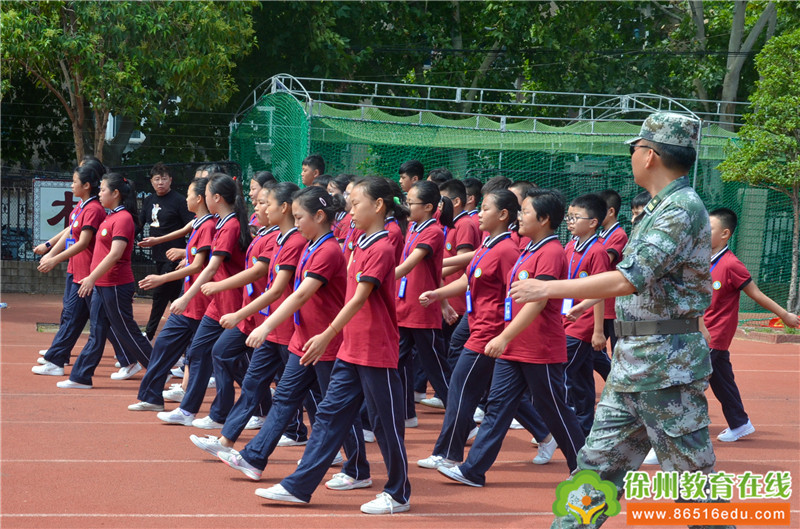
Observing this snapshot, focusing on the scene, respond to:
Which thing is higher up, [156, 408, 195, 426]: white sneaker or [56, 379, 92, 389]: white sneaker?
[156, 408, 195, 426]: white sneaker

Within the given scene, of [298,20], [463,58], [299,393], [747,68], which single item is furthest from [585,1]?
[299,393]

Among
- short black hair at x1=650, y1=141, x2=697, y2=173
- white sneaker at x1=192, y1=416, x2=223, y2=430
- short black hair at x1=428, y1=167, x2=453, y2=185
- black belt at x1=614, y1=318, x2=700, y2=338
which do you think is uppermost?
short black hair at x1=650, y1=141, x2=697, y2=173

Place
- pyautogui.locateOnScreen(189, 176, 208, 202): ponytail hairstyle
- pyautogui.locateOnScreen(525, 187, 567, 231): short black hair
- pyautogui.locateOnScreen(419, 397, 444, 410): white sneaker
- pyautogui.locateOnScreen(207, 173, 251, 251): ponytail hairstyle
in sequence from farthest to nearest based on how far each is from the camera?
1. pyautogui.locateOnScreen(419, 397, 444, 410): white sneaker
2. pyautogui.locateOnScreen(189, 176, 208, 202): ponytail hairstyle
3. pyautogui.locateOnScreen(207, 173, 251, 251): ponytail hairstyle
4. pyautogui.locateOnScreen(525, 187, 567, 231): short black hair

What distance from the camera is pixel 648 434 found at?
12.8 feet

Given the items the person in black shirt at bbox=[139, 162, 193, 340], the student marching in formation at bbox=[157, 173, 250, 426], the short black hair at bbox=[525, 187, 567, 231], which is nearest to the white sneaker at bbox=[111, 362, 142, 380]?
the person in black shirt at bbox=[139, 162, 193, 340]

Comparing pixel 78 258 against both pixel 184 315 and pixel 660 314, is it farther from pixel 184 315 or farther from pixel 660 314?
pixel 660 314

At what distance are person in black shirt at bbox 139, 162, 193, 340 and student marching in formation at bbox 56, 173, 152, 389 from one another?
3.67ft

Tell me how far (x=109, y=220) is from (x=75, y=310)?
105cm

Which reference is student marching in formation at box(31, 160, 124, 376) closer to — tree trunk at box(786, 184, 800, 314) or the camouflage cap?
the camouflage cap

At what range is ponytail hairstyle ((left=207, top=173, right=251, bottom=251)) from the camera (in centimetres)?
705

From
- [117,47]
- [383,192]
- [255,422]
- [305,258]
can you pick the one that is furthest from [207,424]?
[117,47]

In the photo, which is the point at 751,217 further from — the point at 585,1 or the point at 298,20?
the point at 298,20

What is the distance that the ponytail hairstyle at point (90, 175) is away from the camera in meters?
8.95

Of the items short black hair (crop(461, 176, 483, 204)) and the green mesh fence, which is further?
the green mesh fence
